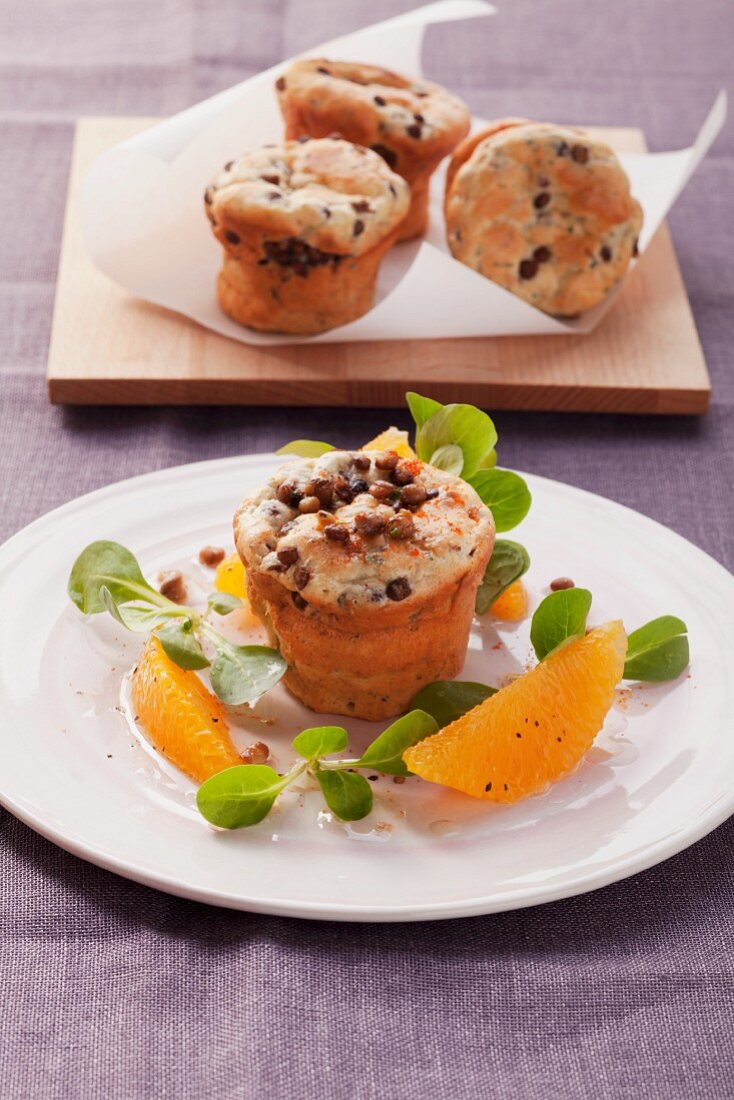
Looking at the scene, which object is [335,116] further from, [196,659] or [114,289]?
[196,659]

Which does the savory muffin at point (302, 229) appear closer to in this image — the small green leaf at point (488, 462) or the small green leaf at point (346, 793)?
the small green leaf at point (488, 462)

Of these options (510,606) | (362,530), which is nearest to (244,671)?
(362,530)

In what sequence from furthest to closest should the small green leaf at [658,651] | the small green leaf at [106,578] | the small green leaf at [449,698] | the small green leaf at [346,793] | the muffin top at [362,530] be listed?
1. the small green leaf at [106,578]
2. the small green leaf at [658,651]
3. the small green leaf at [449,698]
4. the muffin top at [362,530]
5. the small green leaf at [346,793]

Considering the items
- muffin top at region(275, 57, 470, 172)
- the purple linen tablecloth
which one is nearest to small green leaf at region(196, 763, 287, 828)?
the purple linen tablecloth

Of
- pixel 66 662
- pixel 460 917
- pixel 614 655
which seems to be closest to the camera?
pixel 460 917

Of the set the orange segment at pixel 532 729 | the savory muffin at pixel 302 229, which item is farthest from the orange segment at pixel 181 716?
the savory muffin at pixel 302 229

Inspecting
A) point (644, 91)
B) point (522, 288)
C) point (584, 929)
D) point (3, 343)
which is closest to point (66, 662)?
point (584, 929)
